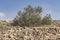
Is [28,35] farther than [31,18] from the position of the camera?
No

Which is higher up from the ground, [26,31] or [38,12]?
[38,12]

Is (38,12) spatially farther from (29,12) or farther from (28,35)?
(28,35)

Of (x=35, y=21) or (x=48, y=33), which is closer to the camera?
(x=48, y=33)

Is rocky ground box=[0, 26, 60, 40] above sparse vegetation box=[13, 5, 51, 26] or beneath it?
beneath

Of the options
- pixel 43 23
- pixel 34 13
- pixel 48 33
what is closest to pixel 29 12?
pixel 34 13

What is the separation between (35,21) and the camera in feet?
72.3

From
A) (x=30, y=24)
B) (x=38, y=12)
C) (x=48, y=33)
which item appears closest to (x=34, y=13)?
(x=38, y=12)

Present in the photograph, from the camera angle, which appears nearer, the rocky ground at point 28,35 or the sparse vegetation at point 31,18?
the rocky ground at point 28,35

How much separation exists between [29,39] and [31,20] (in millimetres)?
7002

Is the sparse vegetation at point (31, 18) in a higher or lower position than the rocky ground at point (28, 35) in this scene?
higher

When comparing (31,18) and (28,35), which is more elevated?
(31,18)

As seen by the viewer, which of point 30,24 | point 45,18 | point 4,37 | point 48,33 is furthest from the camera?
point 45,18

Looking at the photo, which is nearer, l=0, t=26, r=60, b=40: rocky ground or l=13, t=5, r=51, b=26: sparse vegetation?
l=0, t=26, r=60, b=40: rocky ground

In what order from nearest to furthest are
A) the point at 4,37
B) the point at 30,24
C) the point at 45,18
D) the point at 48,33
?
the point at 4,37, the point at 48,33, the point at 30,24, the point at 45,18
